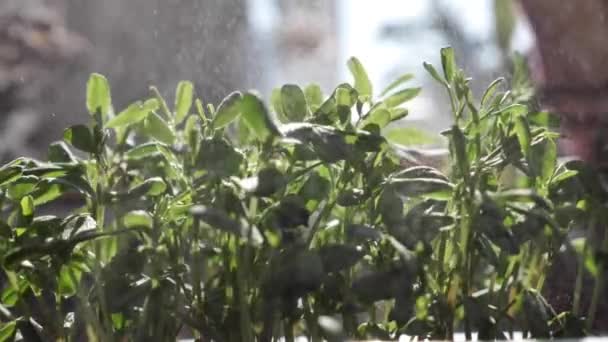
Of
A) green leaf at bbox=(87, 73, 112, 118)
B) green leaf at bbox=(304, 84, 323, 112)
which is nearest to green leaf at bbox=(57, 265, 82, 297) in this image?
green leaf at bbox=(87, 73, 112, 118)

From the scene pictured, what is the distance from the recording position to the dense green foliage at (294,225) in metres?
0.49

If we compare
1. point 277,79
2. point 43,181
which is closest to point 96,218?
point 43,181

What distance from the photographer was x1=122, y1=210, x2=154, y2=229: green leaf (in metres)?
0.50

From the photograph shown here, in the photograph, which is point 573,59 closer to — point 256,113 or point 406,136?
point 406,136

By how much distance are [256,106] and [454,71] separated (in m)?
0.18

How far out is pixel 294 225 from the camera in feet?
1.59

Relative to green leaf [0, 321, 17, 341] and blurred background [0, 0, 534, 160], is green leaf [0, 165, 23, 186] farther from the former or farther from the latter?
blurred background [0, 0, 534, 160]

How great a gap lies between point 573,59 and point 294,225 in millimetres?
421

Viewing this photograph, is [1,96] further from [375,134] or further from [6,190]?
[375,134]

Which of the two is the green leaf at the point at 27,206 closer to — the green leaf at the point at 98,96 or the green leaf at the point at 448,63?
the green leaf at the point at 98,96

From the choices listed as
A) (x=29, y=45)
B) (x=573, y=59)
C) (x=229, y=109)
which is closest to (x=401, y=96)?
(x=229, y=109)

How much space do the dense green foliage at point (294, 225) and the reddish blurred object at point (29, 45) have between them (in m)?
0.32

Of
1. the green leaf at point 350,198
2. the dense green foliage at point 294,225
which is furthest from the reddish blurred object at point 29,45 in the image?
the green leaf at point 350,198

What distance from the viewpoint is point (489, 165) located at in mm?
560
